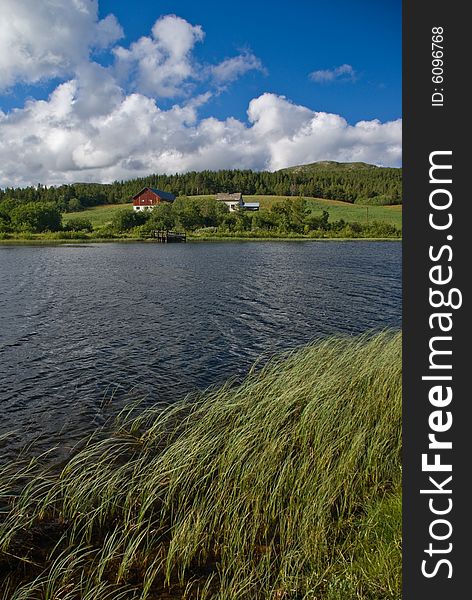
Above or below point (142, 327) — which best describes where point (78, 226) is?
above

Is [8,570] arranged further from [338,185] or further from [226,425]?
[338,185]

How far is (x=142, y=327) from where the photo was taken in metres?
21.3

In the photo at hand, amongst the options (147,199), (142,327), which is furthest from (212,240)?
(142,327)

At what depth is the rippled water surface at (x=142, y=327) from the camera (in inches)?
497

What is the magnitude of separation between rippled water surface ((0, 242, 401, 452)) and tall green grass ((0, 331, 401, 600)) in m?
3.02

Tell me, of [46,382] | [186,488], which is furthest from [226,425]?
[46,382]

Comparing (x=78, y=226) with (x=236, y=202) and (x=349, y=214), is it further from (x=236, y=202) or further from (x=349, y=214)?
(x=349, y=214)

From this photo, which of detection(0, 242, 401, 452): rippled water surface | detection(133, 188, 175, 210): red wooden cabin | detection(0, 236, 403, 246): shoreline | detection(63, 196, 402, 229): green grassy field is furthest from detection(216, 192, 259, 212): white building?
detection(0, 242, 401, 452): rippled water surface

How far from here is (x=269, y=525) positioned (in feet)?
21.2

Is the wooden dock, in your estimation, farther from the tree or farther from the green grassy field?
the green grassy field

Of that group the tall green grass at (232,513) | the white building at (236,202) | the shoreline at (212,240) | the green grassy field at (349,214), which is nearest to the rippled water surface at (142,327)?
the tall green grass at (232,513)

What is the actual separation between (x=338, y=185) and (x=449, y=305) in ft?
653

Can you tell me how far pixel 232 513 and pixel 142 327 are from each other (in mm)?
15450

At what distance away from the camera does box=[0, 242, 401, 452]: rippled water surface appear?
12.6 meters
